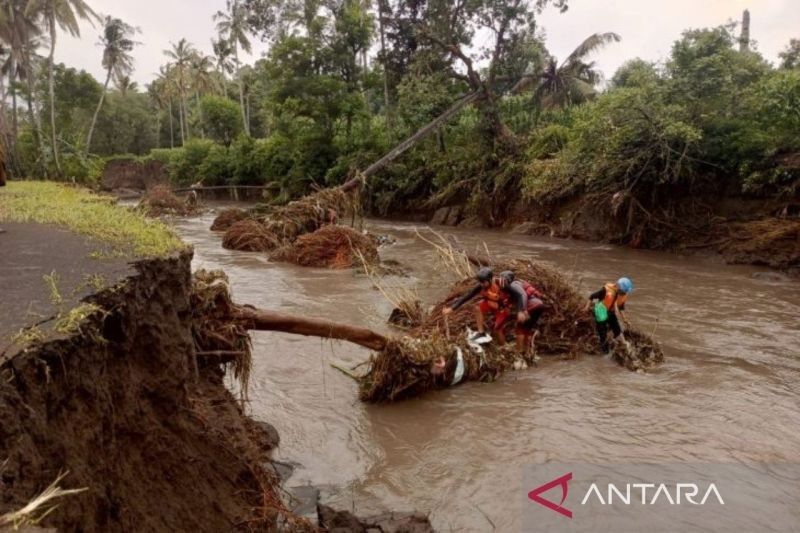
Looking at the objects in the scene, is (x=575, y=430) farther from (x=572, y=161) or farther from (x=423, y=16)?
(x=423, y=16)

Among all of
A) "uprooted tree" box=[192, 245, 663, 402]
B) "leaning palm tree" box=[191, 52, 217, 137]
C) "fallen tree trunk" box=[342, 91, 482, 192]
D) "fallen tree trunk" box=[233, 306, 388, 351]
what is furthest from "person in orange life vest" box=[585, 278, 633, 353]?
"leaning palm tree" box=[191, 52, 217, 137]

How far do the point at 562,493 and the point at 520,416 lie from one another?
4.84 ft

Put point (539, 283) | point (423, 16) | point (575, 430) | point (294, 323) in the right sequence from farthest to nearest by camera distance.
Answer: point (423, 16) → point (539, 283) → point (575, 430) → point (294, 323)

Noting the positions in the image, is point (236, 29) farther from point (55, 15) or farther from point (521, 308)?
point (521, 308)

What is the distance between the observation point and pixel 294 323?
495 cm

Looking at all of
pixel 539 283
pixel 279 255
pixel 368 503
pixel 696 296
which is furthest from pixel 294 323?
pixel 279 255

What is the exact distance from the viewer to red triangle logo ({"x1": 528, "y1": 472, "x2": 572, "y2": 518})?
465 cm

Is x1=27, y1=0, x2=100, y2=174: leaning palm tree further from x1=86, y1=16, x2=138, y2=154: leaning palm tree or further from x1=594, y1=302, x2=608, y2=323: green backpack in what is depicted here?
Result: x1=594, y1=302, x2=608, y2=323: green backpack

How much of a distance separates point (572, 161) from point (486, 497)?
51.8 feet

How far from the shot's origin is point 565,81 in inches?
→ 1104

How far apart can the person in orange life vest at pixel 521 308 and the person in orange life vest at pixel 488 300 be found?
10 centimetres

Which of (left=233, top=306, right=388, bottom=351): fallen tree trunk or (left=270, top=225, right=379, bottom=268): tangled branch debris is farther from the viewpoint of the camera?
(left=270, top=225, right=379, bottom=268): tangled branch debris

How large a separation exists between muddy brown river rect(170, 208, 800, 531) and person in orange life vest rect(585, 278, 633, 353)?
1.28 ft

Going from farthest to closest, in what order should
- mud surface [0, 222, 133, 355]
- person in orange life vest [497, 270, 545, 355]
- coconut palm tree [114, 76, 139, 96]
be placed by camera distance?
coconut palm tree [114, 76, 139, 96]
person in orange life vest [497, 270, 545, 355]
mud surface [0, 222, 133, 355]
